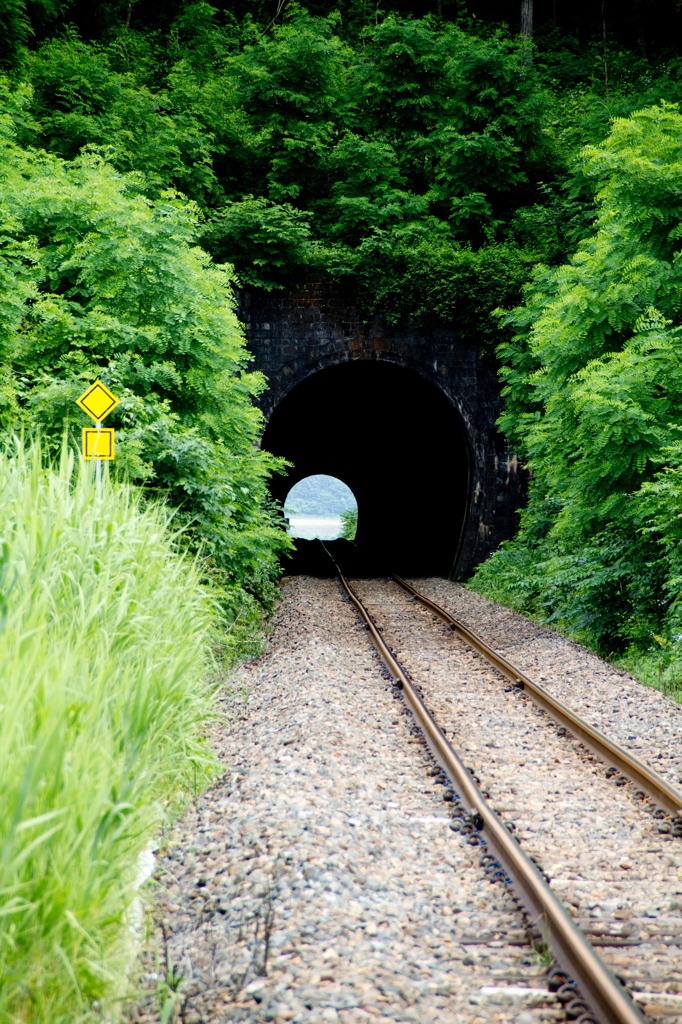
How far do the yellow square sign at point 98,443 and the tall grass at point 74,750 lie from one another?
1.95 m

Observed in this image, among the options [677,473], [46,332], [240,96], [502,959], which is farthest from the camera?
[240,96]

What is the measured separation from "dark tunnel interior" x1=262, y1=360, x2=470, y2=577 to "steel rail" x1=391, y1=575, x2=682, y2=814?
918 centimetres

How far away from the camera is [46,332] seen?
30.3 feet

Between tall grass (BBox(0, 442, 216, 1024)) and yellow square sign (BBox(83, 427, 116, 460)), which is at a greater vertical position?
yellow square sign (BBox(83, 427, 116, 460))

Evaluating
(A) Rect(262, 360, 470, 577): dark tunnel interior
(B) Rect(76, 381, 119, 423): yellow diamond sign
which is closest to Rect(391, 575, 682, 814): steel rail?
(B) Rect(76, 381, 119, 423): yellow diamond sign

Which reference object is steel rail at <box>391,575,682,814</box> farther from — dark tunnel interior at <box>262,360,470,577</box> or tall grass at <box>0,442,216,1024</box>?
dark tunnel interior at <box>262,360,470,577</box>

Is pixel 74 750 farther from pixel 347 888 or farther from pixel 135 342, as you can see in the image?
pixel 135 342

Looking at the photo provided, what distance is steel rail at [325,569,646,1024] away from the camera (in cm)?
273

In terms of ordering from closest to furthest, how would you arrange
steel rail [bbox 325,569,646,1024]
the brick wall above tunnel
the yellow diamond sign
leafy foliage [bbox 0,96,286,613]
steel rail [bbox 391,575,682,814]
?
1. steel rail [bbox 325,569,646,1024]
2. steel rail [bbox 391,575,682,814]
3. the yellow diamond sign
4. leafy foliage [bbox 0,96,286,613]
5. the brick wall above tunnel

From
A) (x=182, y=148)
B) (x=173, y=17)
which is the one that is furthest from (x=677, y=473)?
(x=173, y=17)

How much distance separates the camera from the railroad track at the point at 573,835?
2979 millimetres

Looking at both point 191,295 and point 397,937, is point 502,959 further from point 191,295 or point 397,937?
point 191,295

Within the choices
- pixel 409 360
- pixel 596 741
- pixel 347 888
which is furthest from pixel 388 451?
pixel 347 888

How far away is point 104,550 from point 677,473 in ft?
19.5
